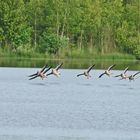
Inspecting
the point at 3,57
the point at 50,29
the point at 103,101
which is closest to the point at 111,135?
the point at 103,101

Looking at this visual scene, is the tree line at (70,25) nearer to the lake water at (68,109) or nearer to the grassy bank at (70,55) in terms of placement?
the grassy bank at (70,55)

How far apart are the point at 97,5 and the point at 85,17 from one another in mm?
2466

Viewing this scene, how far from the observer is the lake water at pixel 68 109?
30.7 metres

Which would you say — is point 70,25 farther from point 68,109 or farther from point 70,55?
point 68,109

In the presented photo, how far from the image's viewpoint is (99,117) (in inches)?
1388

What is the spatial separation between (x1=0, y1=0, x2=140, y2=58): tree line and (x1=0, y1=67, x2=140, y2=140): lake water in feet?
113

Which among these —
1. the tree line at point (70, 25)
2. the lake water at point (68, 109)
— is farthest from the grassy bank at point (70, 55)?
the lake water at point (68, 109)

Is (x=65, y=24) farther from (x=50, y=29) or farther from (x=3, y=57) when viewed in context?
(x=3, y=57)

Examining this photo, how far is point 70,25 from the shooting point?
97.5 metres

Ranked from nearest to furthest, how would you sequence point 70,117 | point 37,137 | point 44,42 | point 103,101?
1. point 37,137
2. point 70,117
3. point 103,101
4. point 44,42

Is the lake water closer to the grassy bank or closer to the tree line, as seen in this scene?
the grassy bank

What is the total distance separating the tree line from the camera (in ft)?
306

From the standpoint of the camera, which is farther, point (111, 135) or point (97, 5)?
point (97, 5)

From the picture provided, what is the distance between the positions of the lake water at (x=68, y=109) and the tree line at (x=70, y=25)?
34325 mm
